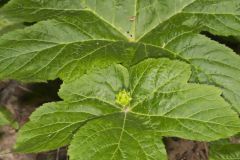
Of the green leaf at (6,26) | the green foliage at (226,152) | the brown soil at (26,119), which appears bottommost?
the brown soil at (26,119)

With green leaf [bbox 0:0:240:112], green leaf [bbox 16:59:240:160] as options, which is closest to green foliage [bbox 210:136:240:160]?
green leaf [bbox 0:0:240:112]

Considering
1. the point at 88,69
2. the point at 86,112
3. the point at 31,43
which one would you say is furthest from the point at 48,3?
the point at 86,112

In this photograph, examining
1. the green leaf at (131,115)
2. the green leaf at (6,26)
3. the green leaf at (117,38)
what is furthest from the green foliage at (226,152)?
the green leaf at (6,26)

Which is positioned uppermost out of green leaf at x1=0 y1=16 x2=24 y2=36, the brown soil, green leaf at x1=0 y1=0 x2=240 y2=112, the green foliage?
green leaf at x1=0 y1=0 x2=240 y2=112

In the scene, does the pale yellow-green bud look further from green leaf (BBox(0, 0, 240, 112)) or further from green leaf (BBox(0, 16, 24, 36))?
green leaf (BBox(0, 16, 24, 36))

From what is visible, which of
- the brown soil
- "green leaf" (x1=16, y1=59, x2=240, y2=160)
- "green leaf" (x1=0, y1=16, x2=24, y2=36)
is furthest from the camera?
the brown soil

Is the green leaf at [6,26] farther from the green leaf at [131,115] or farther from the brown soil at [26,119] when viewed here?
the green leaf at [131,115]

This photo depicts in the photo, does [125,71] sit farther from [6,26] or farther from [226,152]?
[6,26]
